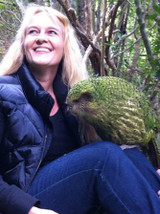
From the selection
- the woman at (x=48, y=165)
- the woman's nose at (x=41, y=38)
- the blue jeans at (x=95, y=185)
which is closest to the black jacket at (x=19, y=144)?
the woman at (x=48, y=165)

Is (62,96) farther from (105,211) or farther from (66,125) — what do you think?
(105,211)

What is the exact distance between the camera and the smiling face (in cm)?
169

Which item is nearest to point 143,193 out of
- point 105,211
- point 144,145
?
point 105,211

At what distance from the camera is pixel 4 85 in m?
1.44

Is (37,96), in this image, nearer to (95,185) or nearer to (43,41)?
(43,41)

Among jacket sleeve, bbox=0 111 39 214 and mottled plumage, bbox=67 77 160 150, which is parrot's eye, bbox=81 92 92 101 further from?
jacket sleeve, bbox=0 111 39 214

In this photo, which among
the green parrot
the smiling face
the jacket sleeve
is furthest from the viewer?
the smiling face

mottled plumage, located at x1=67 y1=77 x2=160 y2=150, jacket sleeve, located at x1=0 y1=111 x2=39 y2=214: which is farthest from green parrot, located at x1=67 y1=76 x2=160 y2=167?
jacket sleeve, located at x1=0 y1=111 x2=39 y2=214

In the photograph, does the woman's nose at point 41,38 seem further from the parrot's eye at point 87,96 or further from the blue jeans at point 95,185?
the blue jeans at point 95,185

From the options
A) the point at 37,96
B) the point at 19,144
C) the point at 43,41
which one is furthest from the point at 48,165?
the point at 43,41

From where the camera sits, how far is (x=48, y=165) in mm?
1513

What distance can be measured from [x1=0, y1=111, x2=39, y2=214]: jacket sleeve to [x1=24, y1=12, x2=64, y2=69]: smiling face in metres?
0.74

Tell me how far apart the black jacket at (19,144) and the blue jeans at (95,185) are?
101 mm

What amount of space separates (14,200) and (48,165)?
0.30 m
